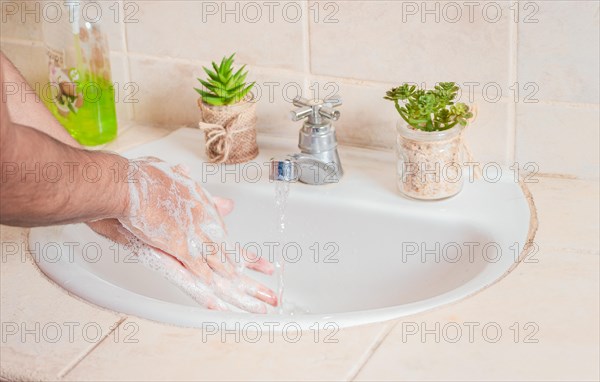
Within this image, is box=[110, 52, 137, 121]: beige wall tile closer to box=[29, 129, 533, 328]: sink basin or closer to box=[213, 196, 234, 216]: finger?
box=[29, 129, 533, 328]: sink basin

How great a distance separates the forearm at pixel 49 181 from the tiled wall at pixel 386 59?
0.39 meters

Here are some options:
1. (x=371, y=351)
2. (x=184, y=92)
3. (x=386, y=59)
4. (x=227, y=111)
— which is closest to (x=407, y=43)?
(x=386, y=59)

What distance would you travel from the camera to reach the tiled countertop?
2.88 ft

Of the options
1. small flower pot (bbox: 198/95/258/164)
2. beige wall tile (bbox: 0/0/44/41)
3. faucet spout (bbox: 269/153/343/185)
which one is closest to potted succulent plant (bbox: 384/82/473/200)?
faucet spout (bbox: 269/153/343/185)

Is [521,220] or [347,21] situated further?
[347,21]

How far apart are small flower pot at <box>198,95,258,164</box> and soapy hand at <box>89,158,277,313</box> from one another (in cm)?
14

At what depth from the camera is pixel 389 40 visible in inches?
48.1

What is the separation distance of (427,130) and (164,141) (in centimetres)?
41

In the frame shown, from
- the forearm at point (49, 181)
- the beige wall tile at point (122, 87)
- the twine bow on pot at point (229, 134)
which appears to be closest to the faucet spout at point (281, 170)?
the twine bow on pot at point (229, 134)

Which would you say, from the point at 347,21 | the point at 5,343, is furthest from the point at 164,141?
the point at 5,343

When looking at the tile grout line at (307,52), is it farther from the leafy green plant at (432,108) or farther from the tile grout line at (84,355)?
the tile grout line at (84,355)

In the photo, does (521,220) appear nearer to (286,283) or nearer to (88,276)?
(286,283)

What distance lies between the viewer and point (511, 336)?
2.99 feet

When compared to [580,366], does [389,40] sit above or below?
above
